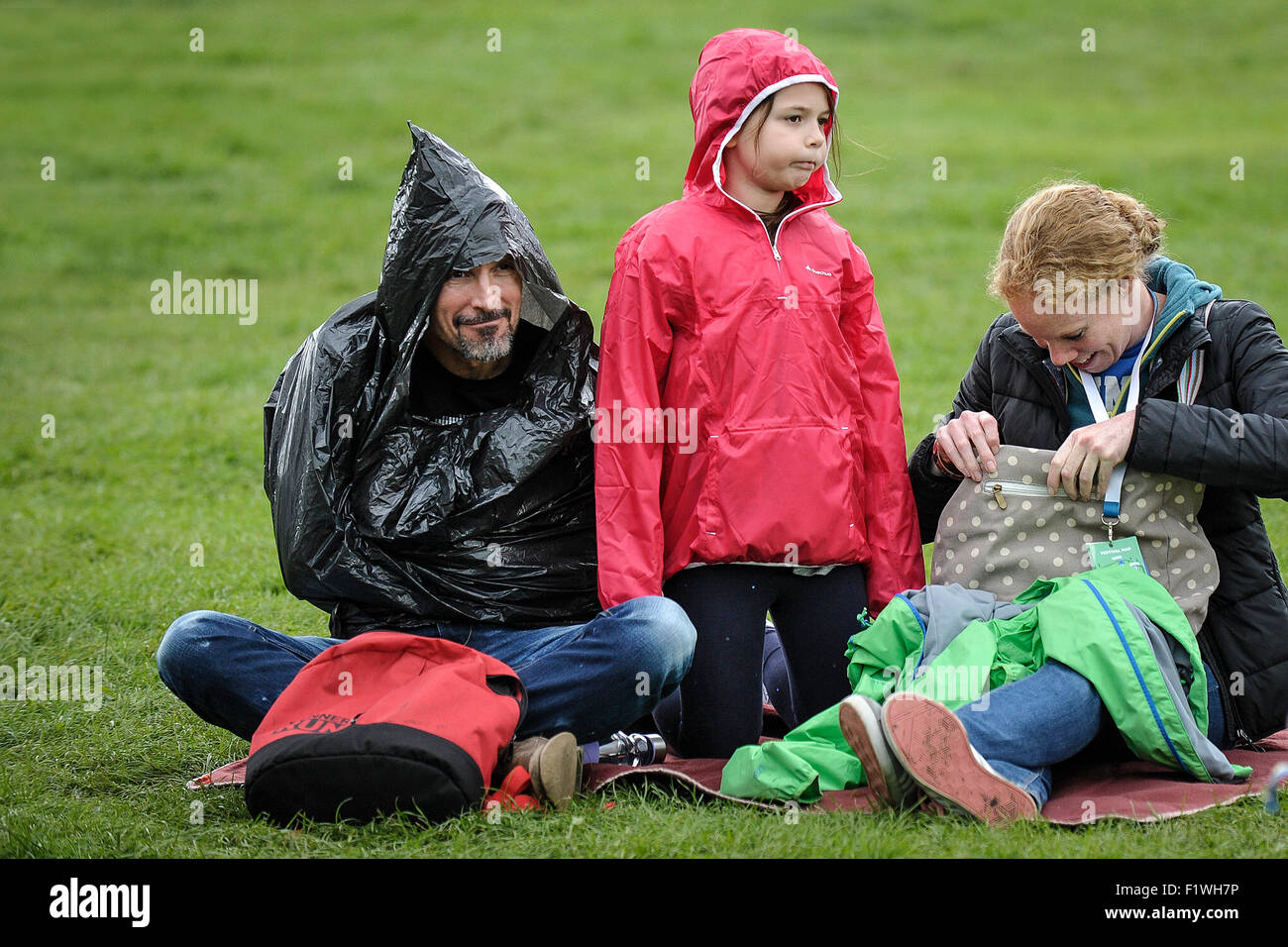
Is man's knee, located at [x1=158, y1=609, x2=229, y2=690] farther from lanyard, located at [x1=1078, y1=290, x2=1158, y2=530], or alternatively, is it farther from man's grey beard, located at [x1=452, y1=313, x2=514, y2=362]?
lanyard, located at [x1=1078, y1=290, x2=1158, y2=530]

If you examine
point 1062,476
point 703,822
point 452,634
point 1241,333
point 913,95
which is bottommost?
point 703,822

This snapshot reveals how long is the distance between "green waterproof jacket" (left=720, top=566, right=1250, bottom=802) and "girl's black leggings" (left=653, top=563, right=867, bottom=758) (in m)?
0.33

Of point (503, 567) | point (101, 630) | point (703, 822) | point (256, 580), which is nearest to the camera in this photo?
point (703, 822)

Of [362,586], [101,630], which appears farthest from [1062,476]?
[101,630]

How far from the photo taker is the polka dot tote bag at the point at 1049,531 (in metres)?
3.73

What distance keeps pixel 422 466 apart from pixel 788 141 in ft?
4.57

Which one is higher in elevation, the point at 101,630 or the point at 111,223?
the point at 111,223

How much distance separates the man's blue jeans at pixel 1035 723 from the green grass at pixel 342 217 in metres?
0.22

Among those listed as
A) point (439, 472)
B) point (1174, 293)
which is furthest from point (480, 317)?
point (1174, 293)

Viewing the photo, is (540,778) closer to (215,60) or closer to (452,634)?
(452,634)

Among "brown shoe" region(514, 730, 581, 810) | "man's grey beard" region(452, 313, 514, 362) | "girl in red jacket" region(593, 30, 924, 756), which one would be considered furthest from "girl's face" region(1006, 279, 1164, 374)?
"brown shoe" region(514, 730, 581, 810)

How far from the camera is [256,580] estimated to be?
614 cm

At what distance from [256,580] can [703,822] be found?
336cm

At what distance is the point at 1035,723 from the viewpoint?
3.36 metres
